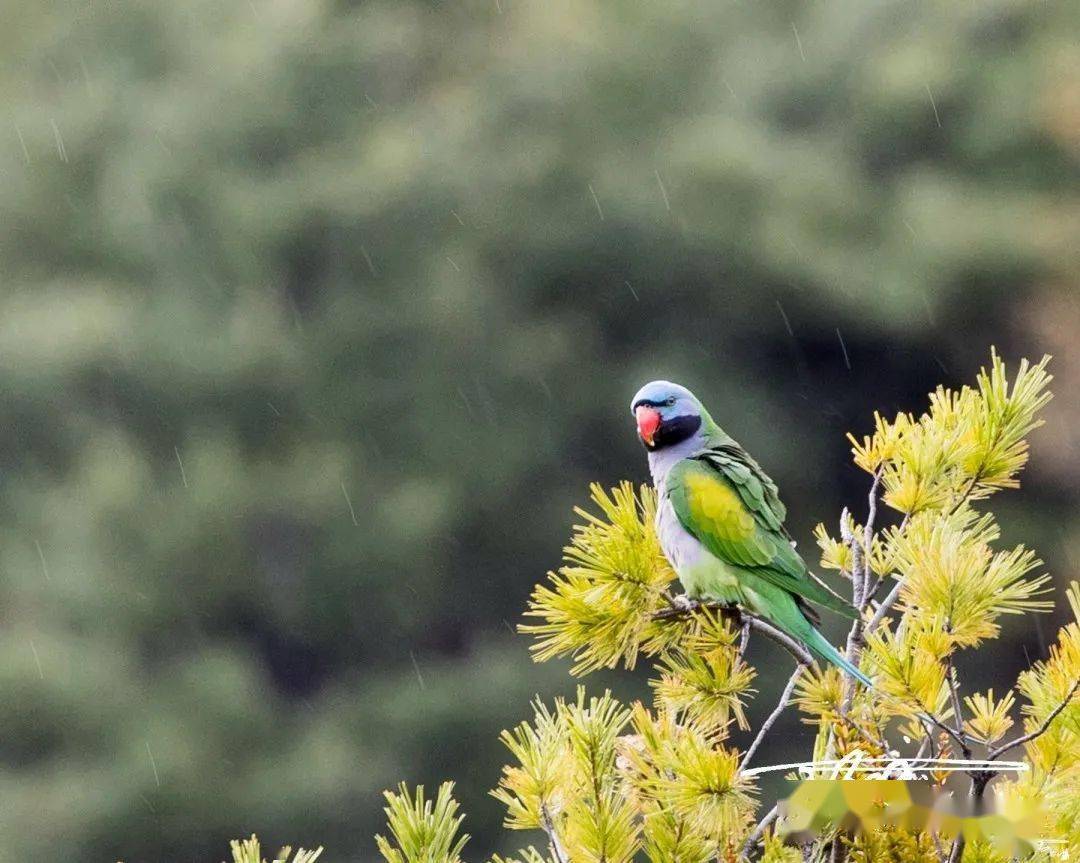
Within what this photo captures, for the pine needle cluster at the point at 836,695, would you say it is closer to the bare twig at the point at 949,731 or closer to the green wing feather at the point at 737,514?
the bare twig at the point at 949,731

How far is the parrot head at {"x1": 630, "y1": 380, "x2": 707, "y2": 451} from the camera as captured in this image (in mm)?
2033

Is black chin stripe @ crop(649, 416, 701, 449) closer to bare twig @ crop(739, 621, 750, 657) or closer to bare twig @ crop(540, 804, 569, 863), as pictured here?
bare twig @ crop(739, 621, 750, 657)

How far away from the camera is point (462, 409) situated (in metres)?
8.95

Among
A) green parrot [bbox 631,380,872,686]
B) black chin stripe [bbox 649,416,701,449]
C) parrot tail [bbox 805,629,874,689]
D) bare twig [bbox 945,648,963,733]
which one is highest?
black chin stripe [bbox 649,416,701,449]

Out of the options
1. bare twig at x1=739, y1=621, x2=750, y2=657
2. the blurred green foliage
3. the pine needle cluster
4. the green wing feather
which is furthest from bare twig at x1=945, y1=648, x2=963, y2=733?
the blurred green foliage

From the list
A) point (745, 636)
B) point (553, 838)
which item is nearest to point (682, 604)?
point (745, 636)

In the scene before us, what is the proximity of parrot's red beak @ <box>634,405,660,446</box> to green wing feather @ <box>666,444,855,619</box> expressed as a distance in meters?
0.14

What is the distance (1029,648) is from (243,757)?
17.3 feet

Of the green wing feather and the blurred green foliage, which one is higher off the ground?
the blurred green foliage

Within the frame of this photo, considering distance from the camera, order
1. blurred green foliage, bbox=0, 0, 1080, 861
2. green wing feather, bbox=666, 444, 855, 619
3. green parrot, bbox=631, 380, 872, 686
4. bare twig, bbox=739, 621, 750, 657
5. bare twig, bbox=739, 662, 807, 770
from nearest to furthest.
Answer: bare twig, bbox=739, 662, 807, 770 → bare twig, bbox=739, 621, 750, 657 → green parrot, bbox=631, 380, 872, 686 → green wing feather, bbox=666, 444, 855, 619 → blurred green foliage, bbox=0, 0, 1080, 861

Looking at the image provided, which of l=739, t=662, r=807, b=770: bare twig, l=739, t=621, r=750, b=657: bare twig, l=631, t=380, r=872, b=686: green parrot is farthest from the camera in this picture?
l=631, t=380, r=872, b=686: green parrot

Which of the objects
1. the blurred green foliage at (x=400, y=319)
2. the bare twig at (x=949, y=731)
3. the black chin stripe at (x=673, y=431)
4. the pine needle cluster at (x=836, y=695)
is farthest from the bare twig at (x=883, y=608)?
the blurred green foliage at (x=400, y=319)

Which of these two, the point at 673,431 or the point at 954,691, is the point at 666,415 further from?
the point at 954,691

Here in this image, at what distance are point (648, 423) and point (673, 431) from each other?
0.13 ft
